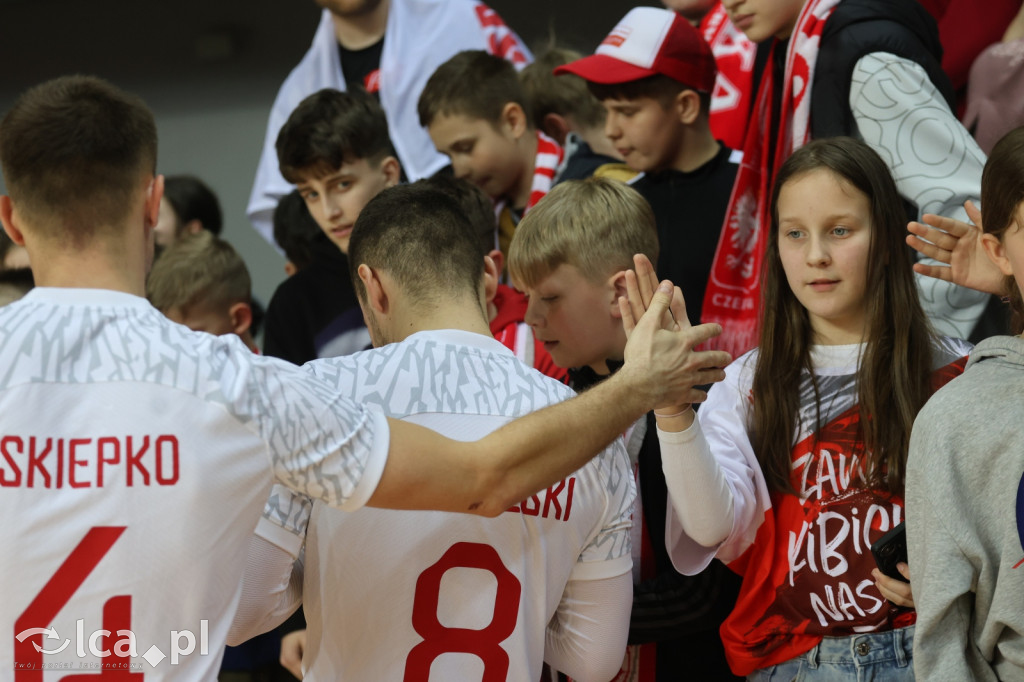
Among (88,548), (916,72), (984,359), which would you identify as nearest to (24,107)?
(88,548)

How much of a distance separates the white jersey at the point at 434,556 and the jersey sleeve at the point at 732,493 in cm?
27

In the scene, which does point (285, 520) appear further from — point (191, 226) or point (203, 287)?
point (191, 226)

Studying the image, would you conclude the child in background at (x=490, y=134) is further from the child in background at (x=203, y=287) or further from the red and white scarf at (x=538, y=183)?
the child in background at (x=203, y=287)

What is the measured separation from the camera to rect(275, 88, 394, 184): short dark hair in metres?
3.33

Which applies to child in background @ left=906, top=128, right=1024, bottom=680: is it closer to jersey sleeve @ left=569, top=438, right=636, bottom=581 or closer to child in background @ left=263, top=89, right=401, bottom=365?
jersey sleeve @ left=569, top=438, right=636, bottom=581

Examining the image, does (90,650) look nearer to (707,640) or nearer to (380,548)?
(380,548)

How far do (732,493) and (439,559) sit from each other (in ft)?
1.83

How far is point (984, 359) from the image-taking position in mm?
1878

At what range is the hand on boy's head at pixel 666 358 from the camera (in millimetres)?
1797

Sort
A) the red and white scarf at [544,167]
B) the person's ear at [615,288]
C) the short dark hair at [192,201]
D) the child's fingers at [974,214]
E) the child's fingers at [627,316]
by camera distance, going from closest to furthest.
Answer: the child's fingers at [627,316], the child's fingers at [974,214], the person's ear at [615,288], the red and white scarf at [544,167], the short dark hair at [192,201]

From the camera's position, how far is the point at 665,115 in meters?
3.15

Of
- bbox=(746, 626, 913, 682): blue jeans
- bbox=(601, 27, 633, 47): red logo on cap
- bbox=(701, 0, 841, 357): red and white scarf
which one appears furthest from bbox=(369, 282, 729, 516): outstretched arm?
bbox=(601, 27, 633, 47): red logo on cap

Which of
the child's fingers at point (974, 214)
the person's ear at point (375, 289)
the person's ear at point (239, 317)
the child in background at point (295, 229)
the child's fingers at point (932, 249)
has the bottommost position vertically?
the person's ear at point (239, 317)

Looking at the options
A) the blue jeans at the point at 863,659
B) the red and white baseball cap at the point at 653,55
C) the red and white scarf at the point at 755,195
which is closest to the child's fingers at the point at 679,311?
the blue jeans at the point at 863,659
